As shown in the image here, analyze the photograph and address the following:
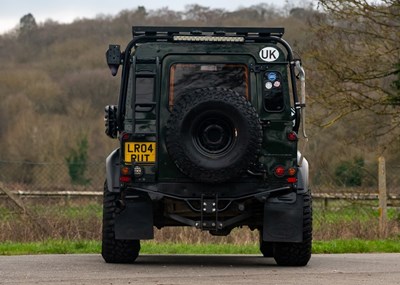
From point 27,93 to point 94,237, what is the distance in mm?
69996

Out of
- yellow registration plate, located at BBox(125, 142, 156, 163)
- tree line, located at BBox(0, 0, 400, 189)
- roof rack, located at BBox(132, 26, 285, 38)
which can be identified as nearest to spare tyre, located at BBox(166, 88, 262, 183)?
yellow registration plate, located at BBox(125, 142, 156, 163)

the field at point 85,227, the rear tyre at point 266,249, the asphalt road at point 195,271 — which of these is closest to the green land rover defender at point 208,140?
the asphalt road at point 195,271

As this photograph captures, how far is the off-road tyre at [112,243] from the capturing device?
40.8ft

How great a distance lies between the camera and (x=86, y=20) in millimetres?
117125

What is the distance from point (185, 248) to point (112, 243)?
3.41 meters

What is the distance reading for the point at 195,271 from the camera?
37.6 feet

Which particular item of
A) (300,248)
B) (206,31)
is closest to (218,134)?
(206,31)

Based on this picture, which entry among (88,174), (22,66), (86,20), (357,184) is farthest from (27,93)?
(357,184)

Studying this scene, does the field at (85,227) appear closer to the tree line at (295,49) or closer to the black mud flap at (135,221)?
the tree line at (295,49)

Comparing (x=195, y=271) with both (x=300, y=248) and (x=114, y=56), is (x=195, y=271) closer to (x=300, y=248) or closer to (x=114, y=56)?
(x=300, y=248)

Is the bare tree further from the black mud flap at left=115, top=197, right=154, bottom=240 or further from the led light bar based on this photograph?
the black mud flap at left=115, top=197, right=154, bottom=240

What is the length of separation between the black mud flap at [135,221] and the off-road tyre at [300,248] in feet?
5.02

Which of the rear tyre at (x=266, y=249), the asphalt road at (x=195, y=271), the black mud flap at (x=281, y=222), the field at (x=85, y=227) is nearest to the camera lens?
the asphalt road at (x=195, y=271)

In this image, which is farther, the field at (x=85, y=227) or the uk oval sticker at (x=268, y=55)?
the field at (x=85, y=227)
